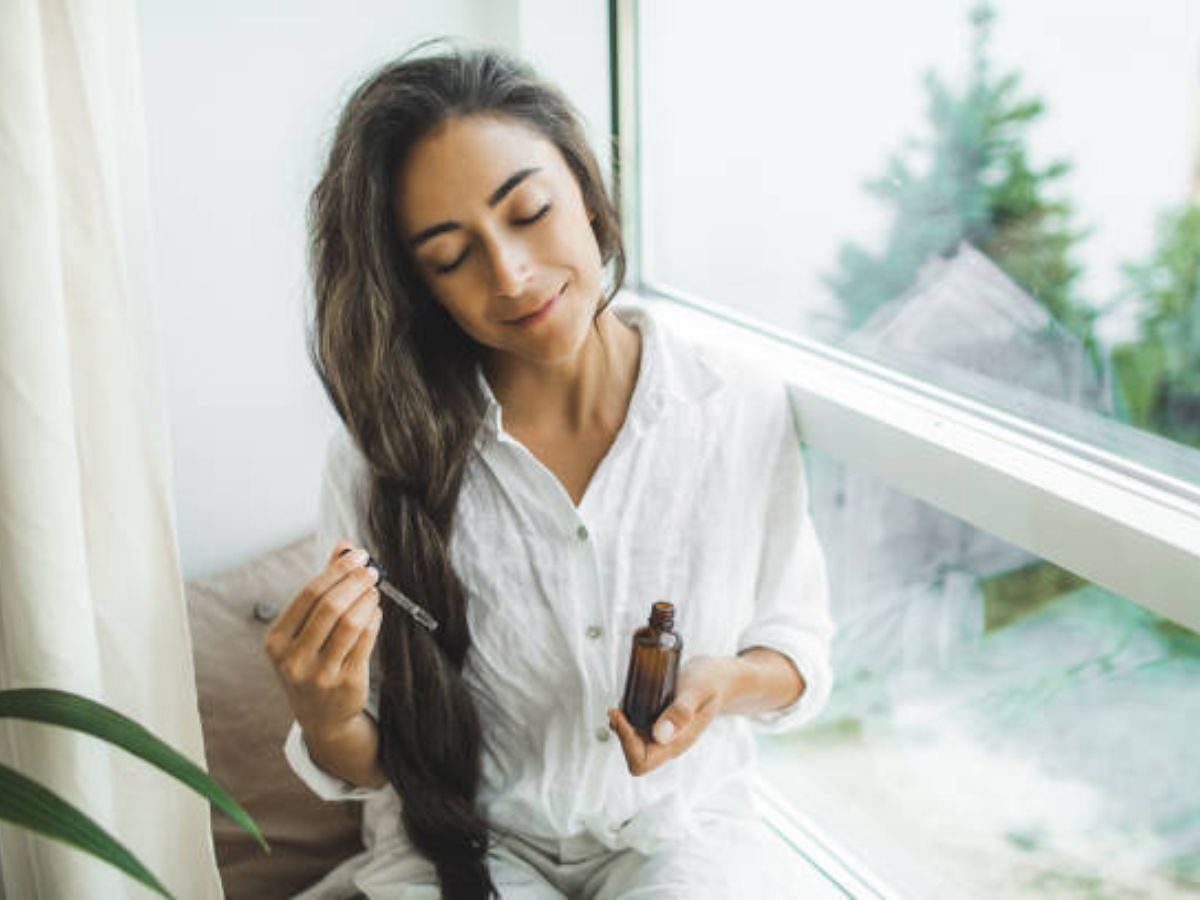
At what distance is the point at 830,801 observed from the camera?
5.60ft

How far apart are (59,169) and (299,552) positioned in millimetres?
845

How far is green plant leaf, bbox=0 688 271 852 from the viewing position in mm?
696

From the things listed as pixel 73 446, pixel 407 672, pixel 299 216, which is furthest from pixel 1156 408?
pixel 299 216

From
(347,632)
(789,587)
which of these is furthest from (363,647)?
(789,587)

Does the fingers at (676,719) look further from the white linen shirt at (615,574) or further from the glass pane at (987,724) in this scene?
the glass pane at (987,724)

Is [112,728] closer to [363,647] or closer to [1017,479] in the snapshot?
[363,647]

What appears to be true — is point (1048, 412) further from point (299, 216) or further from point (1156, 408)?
point (299, 216)

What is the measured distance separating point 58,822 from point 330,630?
1.21 feet

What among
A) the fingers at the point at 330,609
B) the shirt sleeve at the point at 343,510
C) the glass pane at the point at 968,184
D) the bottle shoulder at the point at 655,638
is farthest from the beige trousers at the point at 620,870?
the glass pane at the point at 968,184

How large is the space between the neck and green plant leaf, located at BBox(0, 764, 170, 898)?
69 centimetres

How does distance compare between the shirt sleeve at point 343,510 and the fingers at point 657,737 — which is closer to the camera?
the fingers at point 657,737

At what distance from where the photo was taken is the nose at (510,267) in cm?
106

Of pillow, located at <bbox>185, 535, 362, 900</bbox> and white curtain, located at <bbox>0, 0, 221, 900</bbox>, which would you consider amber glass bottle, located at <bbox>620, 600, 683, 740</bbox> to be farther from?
pillow, located at <bbox>185, 535, 362, 900</bbox>

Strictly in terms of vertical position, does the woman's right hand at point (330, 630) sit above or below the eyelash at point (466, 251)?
below
